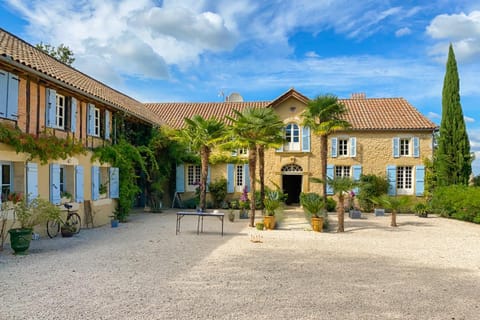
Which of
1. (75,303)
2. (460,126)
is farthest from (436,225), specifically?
(75,303)

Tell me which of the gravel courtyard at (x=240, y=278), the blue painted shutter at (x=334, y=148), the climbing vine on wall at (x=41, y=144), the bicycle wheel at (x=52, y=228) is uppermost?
the blue painted shutter at (x=334, y=148)

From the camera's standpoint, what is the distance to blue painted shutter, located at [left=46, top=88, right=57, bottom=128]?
427 inches

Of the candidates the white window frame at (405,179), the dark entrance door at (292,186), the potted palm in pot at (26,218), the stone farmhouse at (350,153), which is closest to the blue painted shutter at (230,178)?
the stone farmhouse at (350,153)

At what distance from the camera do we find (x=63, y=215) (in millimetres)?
11547

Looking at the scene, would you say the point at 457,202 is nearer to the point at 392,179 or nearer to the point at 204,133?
the point at 392,179

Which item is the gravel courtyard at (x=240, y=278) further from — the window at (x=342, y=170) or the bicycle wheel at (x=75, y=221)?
the window at (x=342, y=170)

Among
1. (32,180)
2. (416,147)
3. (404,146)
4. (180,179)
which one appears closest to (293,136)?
(404,146)

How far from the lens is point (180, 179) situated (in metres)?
21.3

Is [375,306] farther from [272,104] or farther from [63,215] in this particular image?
[272,104]

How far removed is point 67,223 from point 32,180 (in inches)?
68.3

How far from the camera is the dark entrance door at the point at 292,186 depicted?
77.0 feet

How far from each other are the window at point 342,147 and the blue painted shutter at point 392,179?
2.43 m

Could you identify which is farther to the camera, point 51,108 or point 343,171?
point 343,171

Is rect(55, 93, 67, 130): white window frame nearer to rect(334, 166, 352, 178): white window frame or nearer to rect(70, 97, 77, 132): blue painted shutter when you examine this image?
rect(70, 97, 77, 132): blue painted shutter
